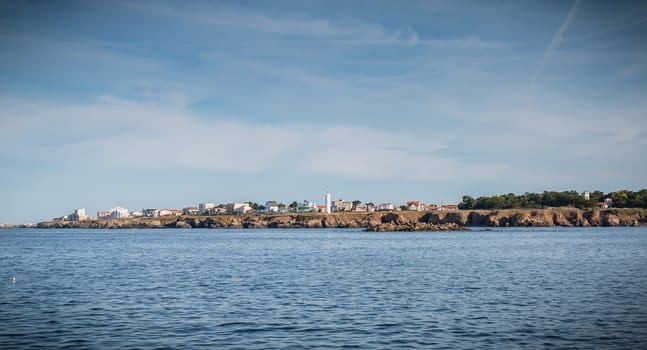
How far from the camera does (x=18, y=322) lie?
25.8m

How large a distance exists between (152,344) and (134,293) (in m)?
15.5

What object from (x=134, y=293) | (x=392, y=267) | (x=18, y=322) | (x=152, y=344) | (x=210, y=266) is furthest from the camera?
(x=210, y=266)

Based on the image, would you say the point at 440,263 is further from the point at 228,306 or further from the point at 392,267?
the point at 228,306

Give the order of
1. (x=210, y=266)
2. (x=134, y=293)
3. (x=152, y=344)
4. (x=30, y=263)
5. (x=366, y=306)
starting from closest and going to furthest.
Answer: (x=152, y=344), (x=366, y=306), (x=134, y=293), (x=210, y=266), (x=30, y=263)

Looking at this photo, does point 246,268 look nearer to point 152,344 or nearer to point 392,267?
point 392,267

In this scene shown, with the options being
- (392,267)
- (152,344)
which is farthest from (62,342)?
(392,267)

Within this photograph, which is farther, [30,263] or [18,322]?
[30,263]

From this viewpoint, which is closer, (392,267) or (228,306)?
(228,306)

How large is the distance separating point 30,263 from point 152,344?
163ft

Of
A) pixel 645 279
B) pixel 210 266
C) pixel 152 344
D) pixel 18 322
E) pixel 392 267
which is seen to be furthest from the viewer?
pixel 210 266

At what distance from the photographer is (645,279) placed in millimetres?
40656

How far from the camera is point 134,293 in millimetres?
35688

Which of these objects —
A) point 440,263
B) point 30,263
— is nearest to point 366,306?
point 440,263

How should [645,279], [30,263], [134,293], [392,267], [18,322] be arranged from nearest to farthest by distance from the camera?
[18,322] < [134,293] < [645,279] < [392,267] < [30,263]
